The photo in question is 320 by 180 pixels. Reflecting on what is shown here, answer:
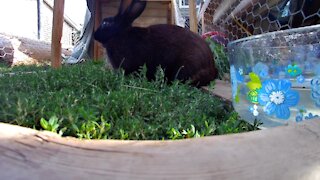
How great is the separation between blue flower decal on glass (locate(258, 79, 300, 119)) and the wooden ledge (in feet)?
1.40

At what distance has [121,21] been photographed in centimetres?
225

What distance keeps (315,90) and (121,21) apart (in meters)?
1.53

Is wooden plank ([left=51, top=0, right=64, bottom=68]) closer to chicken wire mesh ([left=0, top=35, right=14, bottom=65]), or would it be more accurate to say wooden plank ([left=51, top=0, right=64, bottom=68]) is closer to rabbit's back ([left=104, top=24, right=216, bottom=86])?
rabbit's back ([left=104, top=24, right=216, bottom=86])

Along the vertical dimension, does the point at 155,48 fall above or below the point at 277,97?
above

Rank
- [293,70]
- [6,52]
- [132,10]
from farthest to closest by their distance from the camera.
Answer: [6,52]
[132,10]
[293,70]

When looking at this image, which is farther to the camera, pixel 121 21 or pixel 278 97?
pixel 121 21

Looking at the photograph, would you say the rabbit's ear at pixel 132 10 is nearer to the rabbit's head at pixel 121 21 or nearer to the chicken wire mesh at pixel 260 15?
the rabbit's head at pixel 121 21

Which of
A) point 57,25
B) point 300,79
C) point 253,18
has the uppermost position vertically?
point 253,18

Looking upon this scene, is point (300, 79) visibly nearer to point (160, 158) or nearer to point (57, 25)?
point (160, 158)

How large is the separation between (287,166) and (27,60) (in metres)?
4.77

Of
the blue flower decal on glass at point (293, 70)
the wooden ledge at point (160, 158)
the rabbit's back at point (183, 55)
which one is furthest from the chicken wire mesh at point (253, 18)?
the wooden ledge at point (160, 158)

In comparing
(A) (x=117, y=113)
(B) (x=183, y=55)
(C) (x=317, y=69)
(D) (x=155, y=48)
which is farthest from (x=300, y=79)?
(D) (x=155, y=48)

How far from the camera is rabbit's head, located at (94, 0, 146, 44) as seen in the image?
2207mm

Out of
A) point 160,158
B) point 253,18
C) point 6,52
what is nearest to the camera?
point 160,158
